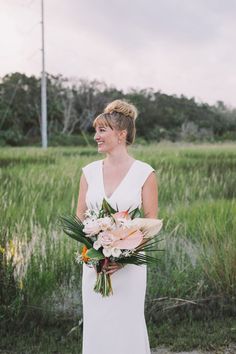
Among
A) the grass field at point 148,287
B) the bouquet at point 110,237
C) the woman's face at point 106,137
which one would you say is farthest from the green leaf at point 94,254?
the grass field at point 148,287

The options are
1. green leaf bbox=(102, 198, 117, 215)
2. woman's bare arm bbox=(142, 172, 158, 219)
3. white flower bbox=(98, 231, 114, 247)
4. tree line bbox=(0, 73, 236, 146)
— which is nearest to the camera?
white flower bbox=(98, 231, 114, 247)

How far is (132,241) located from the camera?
7.38 feet

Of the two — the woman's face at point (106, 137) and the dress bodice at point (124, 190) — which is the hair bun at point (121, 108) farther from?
the dress bodice at point (124, 190)

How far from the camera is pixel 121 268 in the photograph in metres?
2.48

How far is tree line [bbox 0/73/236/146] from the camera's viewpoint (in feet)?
62.3

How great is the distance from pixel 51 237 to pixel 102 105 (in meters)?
20.4

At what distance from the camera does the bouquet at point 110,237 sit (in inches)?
88.7

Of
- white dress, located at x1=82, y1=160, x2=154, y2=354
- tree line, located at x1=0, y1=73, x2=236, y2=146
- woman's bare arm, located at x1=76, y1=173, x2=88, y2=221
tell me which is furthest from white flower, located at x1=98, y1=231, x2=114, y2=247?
tree line, located at x1=0, y1=73, x2=236, y2=146

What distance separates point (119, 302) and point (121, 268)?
0.53ft

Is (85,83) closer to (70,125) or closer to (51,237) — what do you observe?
(70,125)

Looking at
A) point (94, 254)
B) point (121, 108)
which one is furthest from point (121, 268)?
point (121, 108)

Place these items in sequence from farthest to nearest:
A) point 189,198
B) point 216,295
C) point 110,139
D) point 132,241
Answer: point 189,198 → point 216,295 → point 110,139 → point 132,241

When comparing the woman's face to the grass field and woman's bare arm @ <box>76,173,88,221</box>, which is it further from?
the grass field

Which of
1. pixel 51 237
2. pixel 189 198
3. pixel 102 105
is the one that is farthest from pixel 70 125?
pixel 51 237
